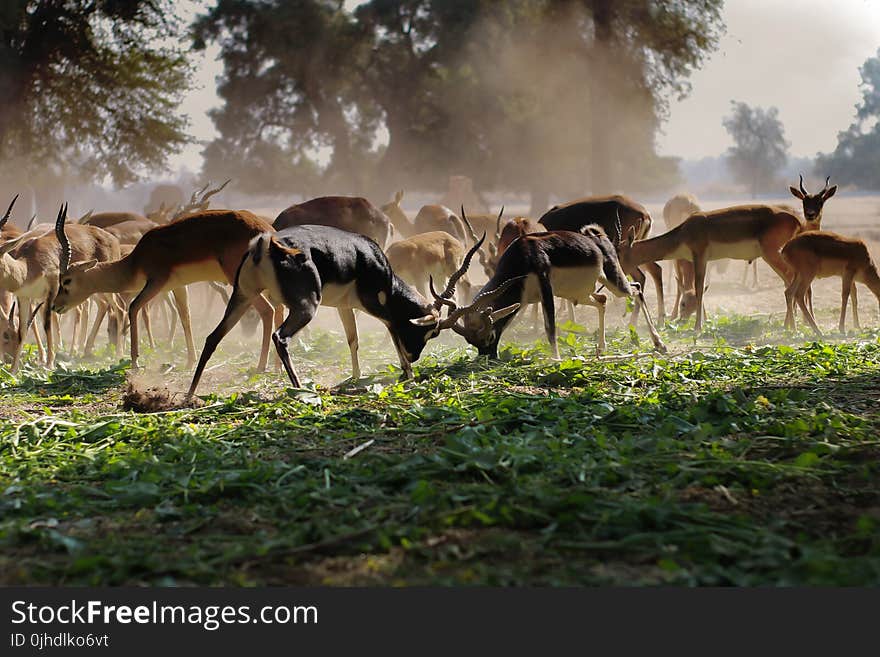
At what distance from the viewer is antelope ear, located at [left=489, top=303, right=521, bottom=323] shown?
810cm

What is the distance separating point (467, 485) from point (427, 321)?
373 cm

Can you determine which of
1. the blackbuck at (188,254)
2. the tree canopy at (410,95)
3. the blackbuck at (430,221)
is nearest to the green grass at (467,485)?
the blackbuck at (188,254)

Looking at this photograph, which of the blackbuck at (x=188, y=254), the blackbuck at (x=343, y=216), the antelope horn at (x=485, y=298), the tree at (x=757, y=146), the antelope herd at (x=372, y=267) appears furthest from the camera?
the tree at (x=757, y=146)

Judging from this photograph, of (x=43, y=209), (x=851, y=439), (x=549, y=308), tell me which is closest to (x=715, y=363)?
(x=549, y=308)

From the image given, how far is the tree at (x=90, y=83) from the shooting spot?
2264 centimetres

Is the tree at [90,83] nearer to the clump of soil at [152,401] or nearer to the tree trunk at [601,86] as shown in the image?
the tree trunk at [601,86]

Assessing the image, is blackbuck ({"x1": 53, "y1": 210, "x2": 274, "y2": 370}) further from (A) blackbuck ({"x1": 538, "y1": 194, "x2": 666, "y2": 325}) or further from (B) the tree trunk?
(B) the tree trunk

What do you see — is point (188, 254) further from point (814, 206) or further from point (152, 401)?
point (814, 206)

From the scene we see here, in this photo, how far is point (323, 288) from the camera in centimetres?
714

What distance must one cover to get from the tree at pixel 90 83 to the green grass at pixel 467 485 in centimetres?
1803

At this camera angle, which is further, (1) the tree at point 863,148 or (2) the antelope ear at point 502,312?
(1) the tree at point 863,148

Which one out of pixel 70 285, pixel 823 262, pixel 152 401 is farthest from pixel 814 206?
pixel 152 401

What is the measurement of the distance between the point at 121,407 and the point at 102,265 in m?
2.49

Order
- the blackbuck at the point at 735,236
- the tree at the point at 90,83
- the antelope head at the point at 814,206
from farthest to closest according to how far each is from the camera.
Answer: the tree at the point at 90,83, the antelope head at the point at 814,206, the blackbuck at the point at 735,236
